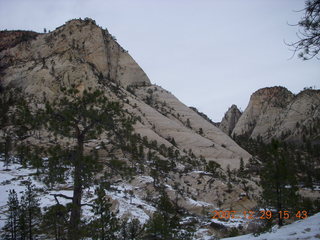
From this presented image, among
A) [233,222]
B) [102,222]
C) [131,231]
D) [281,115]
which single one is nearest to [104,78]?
[233,222]

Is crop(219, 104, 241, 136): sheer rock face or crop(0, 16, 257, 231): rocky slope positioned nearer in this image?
crop(0, 16, 257, 231): rocky slope

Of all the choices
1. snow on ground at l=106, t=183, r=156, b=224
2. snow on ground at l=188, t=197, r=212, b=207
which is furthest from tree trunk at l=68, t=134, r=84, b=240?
snow on ground at l=188, t=197, r=212, b=207

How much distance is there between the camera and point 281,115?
105500 mm

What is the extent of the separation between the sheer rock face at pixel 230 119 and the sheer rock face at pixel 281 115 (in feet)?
37.8

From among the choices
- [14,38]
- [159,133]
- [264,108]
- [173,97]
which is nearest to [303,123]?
[264,108]

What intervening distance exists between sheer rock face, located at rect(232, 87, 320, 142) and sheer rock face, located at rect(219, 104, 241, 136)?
11536 mm

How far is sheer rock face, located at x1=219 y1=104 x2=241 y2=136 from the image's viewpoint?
13720cm

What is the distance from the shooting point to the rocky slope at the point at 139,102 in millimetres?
36156

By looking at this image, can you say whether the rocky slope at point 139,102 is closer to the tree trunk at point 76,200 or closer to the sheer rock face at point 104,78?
the sheer rock face at point 104,78

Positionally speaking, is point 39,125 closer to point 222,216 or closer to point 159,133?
point 222,216

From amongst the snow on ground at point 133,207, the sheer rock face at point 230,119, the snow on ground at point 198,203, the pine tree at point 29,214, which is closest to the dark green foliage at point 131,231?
the snow on ground at point 133,207

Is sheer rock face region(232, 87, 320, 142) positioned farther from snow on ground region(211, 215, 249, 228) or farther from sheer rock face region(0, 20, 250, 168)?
snow on ground region(211, 215, 249, 228)

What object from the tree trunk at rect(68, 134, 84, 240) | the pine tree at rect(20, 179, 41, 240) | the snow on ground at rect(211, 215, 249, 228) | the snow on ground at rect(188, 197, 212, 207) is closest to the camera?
the tree trunk at rect(68, 134, 84, 240)

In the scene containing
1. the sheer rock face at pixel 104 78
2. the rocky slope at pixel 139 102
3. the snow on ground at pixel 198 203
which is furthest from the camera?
the sheer rock face at pixel 104 78
